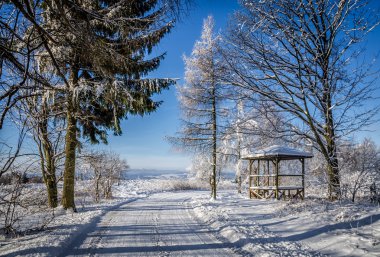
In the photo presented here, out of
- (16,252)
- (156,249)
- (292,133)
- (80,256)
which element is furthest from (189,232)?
(292,133)

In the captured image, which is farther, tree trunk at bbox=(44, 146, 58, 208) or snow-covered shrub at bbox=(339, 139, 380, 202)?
tree trunk at bbox=(44, 146, 58, 208)

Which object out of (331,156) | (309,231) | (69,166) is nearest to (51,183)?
(69,166)

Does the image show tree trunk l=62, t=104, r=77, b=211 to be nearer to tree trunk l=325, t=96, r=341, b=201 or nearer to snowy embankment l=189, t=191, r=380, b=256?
snowy embankment l=189, t=191, r=380, b=256

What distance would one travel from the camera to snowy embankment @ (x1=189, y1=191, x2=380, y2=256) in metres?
4.57

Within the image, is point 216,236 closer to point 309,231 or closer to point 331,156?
point 309,231

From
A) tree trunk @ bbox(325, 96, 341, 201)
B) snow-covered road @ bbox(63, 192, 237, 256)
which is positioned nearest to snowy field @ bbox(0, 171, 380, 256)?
snow-covered road @ bbox(63, 192, 237, 256)

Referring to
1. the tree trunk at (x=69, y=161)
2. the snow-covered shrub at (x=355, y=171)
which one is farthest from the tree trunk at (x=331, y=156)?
the tree trunk at (x=69, y=161)

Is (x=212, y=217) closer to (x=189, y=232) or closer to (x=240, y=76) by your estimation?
(x=189, y=232)

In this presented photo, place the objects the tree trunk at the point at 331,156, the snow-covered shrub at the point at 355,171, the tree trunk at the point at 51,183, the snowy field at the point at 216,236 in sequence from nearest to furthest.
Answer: the snowy field at the point at 216,236 < the tree trunk at the point at 331,156 < the snow-covered shrub at the point at 355,171 < the tree trunk at the point at 51,183

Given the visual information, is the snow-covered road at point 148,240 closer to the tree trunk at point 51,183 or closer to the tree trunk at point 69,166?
the tree trunk at point 69,166

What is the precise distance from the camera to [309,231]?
230 inches

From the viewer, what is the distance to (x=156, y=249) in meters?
4.75

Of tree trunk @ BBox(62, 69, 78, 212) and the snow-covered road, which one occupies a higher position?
tree trunk @ BBox(62, 69, 78, 212)

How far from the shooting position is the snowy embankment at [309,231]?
180 inches
